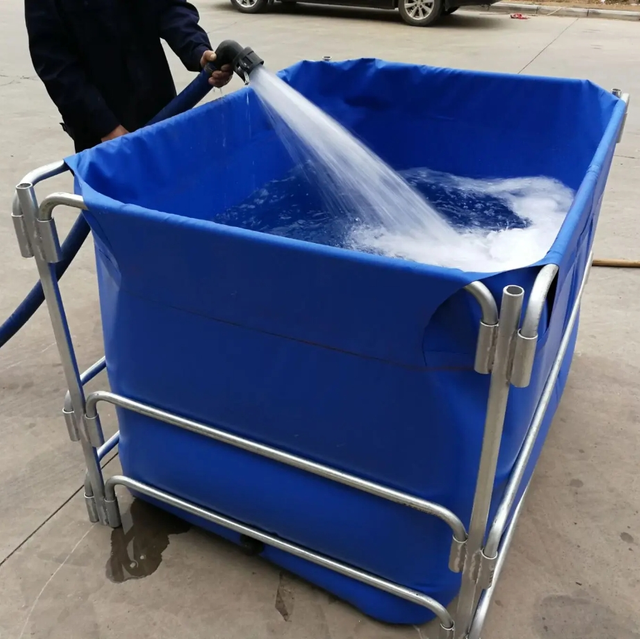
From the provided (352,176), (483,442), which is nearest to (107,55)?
(352,176)

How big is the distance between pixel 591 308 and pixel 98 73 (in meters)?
1.93

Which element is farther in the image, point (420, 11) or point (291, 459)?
point (420, 11)

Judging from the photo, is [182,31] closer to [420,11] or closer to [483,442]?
[483,442]

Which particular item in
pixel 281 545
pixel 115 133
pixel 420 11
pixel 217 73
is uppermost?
pixel 217 73

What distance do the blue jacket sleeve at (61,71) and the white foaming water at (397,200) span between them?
451mm

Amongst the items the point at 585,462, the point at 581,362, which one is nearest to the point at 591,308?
the point at 581,362

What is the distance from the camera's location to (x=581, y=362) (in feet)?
7.47

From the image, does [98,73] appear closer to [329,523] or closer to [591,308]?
[329,523]

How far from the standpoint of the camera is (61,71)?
1.85m

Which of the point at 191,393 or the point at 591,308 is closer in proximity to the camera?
the point at 191,393

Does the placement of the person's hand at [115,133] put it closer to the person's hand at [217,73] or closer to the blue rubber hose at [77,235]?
the blue rubber hose at [77,235]

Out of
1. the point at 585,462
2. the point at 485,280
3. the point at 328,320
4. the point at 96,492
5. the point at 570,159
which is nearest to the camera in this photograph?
the point at 485,280

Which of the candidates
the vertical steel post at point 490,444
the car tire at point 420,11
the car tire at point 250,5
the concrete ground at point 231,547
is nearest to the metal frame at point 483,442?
the vertical steel post at point 490,444

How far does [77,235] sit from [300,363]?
85cm
